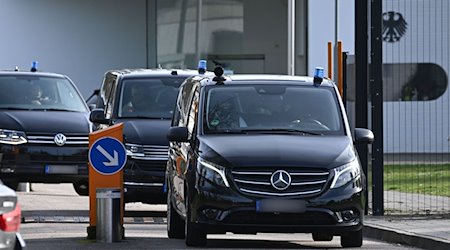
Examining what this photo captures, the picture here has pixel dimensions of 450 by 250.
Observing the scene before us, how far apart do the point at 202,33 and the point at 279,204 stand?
1051 inches

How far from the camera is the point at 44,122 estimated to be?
20547 mm

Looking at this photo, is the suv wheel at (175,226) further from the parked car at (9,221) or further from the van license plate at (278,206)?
the parked car at (9,221)

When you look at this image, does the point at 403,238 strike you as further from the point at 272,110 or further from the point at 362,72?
the point at 362,72

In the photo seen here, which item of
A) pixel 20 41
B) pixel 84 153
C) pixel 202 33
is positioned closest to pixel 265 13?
pixel 202 33

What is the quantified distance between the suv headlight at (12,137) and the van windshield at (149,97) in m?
1.48

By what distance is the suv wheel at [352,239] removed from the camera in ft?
46.4

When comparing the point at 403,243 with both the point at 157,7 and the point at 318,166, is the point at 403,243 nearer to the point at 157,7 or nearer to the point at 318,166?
the point at 318,166

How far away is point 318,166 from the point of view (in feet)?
45.0

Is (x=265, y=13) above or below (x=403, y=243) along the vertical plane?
above

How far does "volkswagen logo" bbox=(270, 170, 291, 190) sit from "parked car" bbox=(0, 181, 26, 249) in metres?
5.07

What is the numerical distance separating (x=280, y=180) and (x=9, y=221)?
17.3 ft

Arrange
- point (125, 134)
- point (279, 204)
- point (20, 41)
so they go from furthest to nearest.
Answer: point (20, 41), point (125, 134), point (279, 204)

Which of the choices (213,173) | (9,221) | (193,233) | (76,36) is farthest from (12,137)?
(76,36)

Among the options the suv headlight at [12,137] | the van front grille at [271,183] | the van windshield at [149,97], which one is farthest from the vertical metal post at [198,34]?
the van front grille at [271,183]
